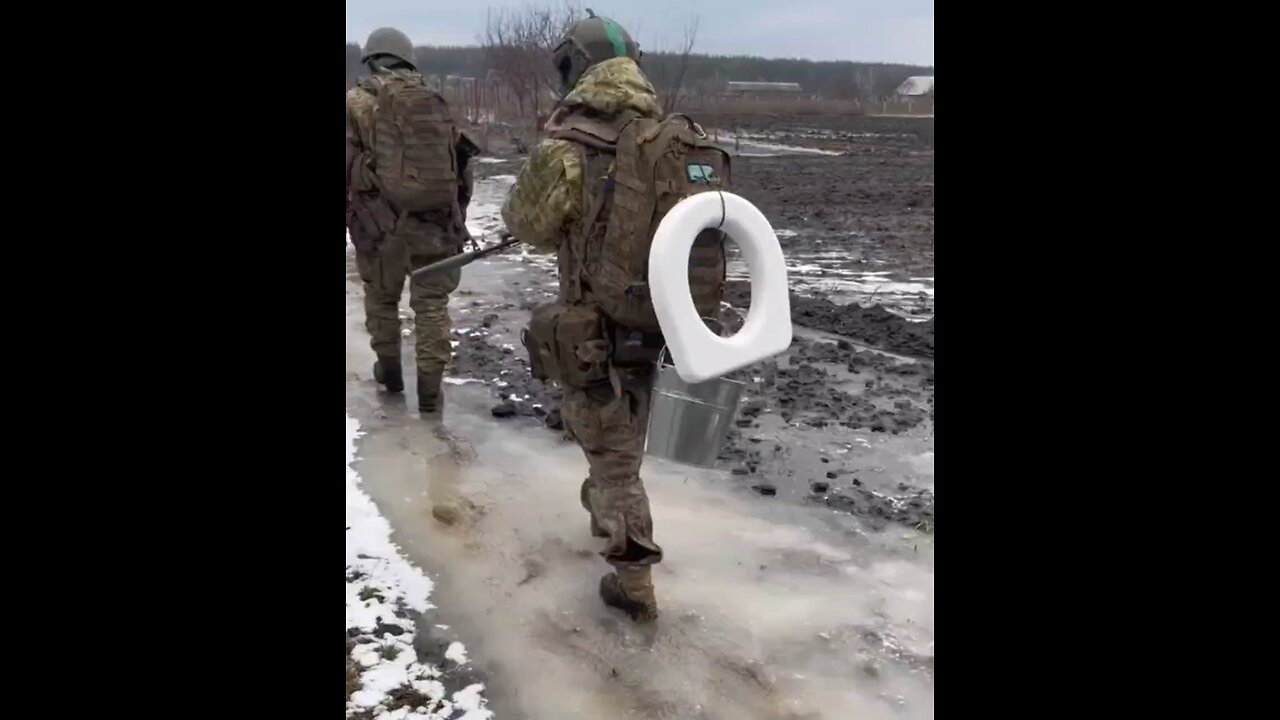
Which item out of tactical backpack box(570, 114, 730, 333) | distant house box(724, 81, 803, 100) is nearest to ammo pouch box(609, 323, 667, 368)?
tactical backpack box(570, 114, 730, 333)

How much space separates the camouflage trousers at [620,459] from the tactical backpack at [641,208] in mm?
336

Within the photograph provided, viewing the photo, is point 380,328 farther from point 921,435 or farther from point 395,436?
point 921,435

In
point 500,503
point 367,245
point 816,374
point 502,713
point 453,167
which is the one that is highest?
point 453,167

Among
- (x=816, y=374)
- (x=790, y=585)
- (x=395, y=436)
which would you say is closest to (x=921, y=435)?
(x=816, y=374)

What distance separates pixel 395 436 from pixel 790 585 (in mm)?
2800

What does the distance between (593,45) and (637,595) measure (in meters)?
2.23

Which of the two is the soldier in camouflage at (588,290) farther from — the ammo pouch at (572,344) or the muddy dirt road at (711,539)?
the muddy dirt road at (711,539)

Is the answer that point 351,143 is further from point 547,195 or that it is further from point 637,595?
point 637,595

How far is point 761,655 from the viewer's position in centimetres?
350

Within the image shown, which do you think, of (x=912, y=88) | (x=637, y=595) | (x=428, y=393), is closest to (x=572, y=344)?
(x=637, y=595)

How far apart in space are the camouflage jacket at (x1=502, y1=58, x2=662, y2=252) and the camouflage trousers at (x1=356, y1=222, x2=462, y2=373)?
2168 millimetres

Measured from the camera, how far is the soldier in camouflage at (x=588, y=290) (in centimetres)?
351

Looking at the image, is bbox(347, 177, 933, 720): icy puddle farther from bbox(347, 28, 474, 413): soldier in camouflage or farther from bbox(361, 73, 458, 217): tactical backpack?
bbox(361, 73, 458, 217): tactical backpack

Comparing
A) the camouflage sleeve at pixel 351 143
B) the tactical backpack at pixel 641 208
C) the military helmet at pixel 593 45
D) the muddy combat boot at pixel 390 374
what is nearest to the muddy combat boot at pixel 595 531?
the tactical backpack at pixel 641 208
